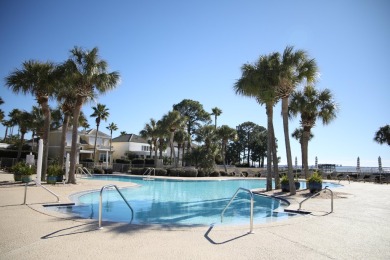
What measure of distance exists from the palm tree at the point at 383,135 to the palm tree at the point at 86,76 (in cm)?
4072

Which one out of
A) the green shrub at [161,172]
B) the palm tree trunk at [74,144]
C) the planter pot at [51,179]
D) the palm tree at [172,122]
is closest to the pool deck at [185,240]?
the planter pot at [51,179]

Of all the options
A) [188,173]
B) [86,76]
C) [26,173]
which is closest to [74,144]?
[26,173]

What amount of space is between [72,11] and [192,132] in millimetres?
43360

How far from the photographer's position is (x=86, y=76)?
1831 cm

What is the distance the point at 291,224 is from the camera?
24.9 ft

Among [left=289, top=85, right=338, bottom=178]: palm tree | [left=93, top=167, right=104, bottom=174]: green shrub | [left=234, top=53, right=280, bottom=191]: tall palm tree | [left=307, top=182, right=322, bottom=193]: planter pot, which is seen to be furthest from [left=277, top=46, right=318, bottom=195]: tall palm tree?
[left=93, top=167, right=104, bottom=174]: green shrub

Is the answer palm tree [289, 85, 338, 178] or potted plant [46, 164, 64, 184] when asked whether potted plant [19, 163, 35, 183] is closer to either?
potted plant [46, 164, 64, 184]

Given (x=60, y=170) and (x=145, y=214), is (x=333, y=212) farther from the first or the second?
(x=60, y=170)

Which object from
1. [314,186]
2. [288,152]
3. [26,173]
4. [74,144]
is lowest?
[314,186]

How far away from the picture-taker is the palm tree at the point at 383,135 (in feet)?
138

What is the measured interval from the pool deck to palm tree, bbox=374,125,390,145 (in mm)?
41174

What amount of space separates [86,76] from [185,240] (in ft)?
50.3

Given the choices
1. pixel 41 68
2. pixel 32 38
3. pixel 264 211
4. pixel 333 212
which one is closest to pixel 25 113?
pixel 41 68

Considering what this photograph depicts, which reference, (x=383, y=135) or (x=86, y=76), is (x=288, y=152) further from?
(x=383, y=135)
